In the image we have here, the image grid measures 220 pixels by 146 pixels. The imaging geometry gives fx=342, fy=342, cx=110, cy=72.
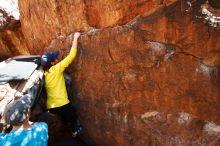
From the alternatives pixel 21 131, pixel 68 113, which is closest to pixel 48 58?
pixel 68 113

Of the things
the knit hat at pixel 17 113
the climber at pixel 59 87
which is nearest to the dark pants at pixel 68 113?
the climber at pixel 59 87

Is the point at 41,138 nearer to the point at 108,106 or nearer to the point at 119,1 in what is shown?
the point at 108,106

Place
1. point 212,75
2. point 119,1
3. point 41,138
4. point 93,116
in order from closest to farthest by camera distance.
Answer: point 41,138
point 212,75
point 119,1
point 93,116

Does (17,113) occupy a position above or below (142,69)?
below

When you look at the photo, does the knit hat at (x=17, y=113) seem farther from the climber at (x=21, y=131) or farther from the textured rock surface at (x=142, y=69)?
the textured rock surface at (x=142, y=69)

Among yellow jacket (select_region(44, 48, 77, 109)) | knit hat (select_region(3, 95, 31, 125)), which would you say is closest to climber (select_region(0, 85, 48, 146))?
knit hat (select_region(3, 95, 31, 125))

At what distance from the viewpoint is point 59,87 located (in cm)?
567

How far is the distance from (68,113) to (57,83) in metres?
0.58

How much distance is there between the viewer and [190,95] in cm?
460

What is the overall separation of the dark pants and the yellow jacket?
0.30 ft

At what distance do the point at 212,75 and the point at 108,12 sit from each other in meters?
1.77

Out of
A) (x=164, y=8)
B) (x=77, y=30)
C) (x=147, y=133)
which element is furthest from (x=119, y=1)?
(x=147, y=133)

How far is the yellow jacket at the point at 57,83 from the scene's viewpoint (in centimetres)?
556

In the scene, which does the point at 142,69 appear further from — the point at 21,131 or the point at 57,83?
the point at 21,131
